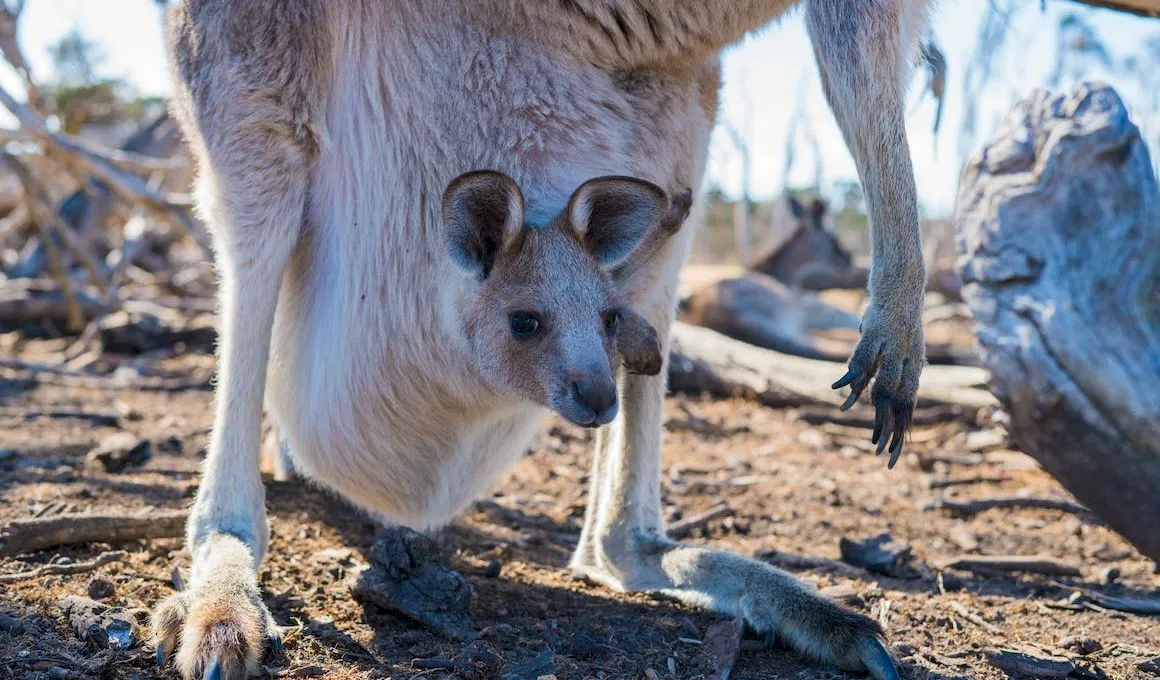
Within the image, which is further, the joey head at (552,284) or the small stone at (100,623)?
the joey head at (552,284)

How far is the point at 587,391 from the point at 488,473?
0.74 meters

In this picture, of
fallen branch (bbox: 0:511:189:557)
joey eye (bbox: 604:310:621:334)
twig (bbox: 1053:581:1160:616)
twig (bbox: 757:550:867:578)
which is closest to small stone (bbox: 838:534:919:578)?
twig (bbox: 757:550:867:578)

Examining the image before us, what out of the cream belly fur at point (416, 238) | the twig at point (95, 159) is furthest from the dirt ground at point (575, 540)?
the twig at point (95, 159)

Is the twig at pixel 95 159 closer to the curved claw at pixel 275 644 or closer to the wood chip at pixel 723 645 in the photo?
the curved claw at pixel 275 644

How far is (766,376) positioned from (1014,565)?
255 centimetres

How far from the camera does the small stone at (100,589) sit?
242 centimetres

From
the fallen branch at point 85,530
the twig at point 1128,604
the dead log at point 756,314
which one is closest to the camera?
the fallen branch at point 85,530

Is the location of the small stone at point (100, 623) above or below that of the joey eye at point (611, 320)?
below

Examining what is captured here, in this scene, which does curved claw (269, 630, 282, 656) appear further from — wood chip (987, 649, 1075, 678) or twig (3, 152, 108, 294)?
twig (3, 152, 108, 294)

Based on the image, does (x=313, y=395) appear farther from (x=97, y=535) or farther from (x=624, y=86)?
(x=624, y=86)

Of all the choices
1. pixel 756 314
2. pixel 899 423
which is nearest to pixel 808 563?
pixel 899 423

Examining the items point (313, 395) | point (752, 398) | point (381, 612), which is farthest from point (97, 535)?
point (752, 398)

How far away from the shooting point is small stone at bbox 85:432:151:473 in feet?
11.8

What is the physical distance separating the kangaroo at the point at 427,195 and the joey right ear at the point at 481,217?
0.17 feet
